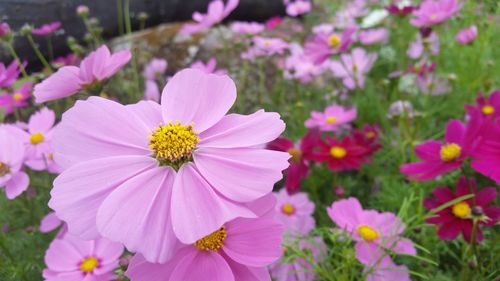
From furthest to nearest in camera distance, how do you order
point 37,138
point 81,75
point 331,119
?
point 331,119 < point 37,138 < point 81,75

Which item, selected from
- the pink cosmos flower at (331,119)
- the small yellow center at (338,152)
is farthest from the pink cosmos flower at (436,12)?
the small yellow center at (338,152)

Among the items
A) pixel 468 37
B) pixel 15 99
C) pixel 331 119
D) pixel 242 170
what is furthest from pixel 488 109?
pixel 15 99

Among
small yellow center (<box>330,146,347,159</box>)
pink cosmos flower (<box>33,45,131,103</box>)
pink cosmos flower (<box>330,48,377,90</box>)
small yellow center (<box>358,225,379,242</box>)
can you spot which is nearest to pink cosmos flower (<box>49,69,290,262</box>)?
pink cosmos flower (<box>33,45,131,103</box>)

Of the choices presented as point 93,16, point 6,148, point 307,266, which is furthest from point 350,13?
point 6,148

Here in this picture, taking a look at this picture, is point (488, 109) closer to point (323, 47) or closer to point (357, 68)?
point (323, 47)

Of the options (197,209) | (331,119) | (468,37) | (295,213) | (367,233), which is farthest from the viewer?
(468,37)

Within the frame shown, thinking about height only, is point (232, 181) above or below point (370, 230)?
above

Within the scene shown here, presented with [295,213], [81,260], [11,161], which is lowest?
[295,213]
